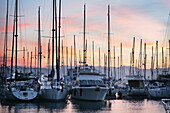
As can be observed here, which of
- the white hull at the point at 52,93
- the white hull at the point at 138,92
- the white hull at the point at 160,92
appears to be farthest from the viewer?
the white hull at the point at 138,92

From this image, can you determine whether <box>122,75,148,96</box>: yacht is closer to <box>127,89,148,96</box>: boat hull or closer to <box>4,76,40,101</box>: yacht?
<box>127,89,148,96</box>: boat hull

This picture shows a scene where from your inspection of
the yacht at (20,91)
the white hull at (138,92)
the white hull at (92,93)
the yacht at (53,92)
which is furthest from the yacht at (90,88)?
the white hull at (138,92)

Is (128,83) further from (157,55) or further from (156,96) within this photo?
(157,55)

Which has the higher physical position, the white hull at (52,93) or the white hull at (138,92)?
the white hull at (52,93)

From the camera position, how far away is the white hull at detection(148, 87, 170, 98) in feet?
188

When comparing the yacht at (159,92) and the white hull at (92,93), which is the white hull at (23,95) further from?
the yacht at (159,92)

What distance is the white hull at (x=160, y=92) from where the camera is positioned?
188 feet

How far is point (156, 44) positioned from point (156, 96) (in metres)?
30.0

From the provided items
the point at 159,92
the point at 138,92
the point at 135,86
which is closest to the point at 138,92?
A: the point at 138,92

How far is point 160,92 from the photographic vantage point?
Answer: 190ft

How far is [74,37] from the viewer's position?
74.0 meters

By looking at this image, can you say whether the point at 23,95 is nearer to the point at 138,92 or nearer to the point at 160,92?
the point at 138,92

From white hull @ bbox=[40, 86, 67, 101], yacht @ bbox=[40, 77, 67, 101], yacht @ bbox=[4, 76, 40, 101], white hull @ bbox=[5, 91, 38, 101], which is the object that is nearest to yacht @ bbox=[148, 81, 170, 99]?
yacht @ bbox=[40, 77, 67, 101]

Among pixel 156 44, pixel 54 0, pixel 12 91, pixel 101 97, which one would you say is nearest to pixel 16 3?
pixel 54 0
